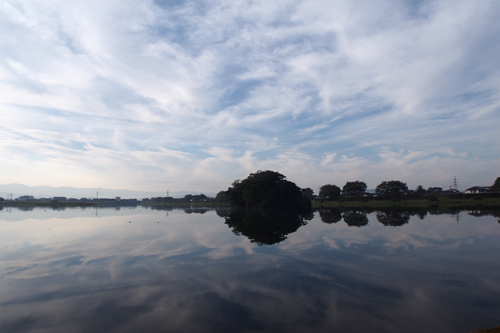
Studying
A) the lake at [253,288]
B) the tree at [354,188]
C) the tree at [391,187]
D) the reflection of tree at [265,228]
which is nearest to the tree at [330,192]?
the tree at [354,188]

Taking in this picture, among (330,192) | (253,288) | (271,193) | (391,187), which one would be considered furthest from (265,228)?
(330,192)

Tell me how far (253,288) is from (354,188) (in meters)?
118

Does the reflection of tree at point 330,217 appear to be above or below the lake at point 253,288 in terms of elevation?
above

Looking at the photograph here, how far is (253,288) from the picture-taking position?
8609 millimetres

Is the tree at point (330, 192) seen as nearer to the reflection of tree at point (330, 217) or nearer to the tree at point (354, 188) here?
the tree at point (354, 188)

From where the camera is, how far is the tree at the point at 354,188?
4636 inches

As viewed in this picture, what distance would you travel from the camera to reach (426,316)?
6.60 meters

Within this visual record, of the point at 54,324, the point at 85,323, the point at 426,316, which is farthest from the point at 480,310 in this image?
the point at 54,324

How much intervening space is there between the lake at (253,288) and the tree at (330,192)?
104256 millimetres

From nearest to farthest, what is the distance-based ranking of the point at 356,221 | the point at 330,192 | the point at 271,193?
1. the point at 356,221
2. the point at 271,193
3. the point at 330,192

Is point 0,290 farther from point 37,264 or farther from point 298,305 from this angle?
point 298,305

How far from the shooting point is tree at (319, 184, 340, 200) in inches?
4628

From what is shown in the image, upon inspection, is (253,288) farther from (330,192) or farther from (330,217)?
(330,192)

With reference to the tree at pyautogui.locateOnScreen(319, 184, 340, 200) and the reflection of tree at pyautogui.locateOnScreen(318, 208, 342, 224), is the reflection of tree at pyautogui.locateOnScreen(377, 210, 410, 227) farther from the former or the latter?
the tree at pyautogui.locateOnScreen(319, 184, 340, 200)
